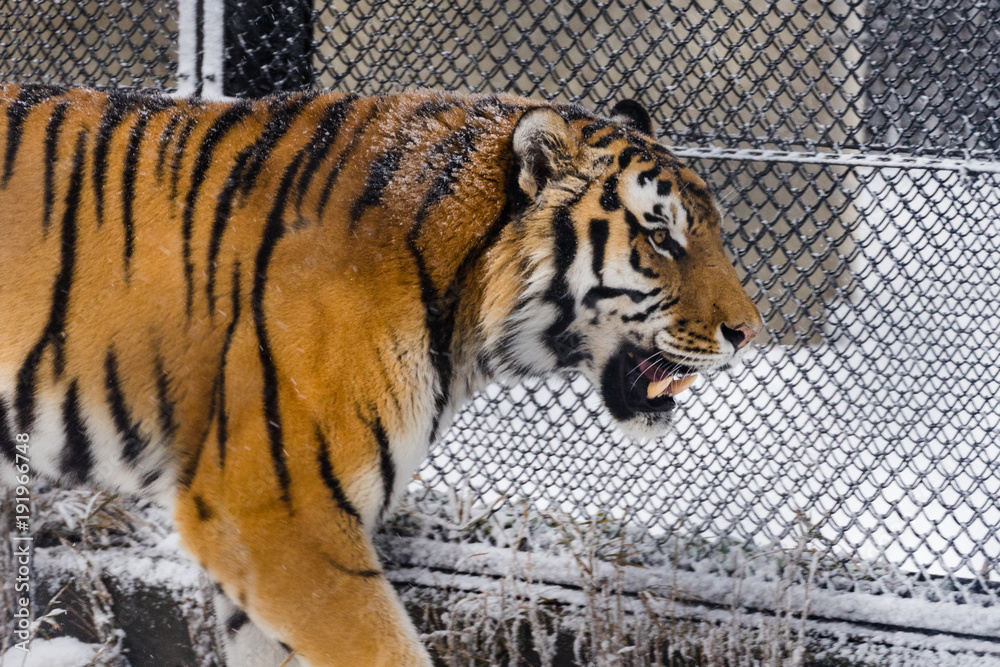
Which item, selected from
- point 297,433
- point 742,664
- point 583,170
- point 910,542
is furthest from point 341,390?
point 910,542

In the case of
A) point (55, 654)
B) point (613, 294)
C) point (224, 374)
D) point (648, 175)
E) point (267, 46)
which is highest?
point (267, 46)

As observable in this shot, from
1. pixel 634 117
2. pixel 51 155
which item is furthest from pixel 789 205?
pixel 51 155

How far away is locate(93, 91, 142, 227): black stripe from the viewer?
5.25ft

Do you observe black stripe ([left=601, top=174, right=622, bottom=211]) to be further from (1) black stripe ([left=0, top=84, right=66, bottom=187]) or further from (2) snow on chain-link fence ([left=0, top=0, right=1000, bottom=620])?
(1) black stripe ([left=0, top=84, right=66, bottom=187])

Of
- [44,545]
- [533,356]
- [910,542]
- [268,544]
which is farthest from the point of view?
[910,542]

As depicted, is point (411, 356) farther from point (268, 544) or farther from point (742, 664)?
point (742, 664)

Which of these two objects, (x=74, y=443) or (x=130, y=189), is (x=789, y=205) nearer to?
(x=130, y=189)

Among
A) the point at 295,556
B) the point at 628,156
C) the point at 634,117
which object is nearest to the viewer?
the point at 295,556

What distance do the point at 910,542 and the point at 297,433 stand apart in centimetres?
181

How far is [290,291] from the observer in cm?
149

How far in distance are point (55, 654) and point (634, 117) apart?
1.99 metres

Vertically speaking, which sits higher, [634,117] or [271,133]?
[634,117]

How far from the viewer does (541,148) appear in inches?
61.3

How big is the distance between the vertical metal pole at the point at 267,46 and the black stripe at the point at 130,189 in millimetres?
509
